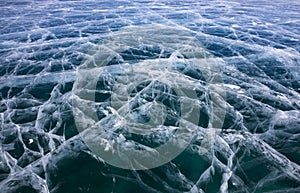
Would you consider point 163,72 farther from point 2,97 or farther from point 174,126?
point 2,97

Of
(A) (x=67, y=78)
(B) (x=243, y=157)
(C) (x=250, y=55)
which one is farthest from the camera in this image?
(C) (x=250, y=55)

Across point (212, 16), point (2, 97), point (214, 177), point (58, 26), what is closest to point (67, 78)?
point (2, 97)

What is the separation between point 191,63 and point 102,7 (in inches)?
302

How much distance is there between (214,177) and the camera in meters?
2.88

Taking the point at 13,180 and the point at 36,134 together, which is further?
the point at 36,134

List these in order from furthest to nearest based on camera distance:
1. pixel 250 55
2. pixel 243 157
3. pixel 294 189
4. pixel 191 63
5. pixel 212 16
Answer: pixel 212 16
pixel 250 55
pixel 191 63
pixel 243 157
pixel 294 189

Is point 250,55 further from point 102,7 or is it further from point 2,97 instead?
point 102,7

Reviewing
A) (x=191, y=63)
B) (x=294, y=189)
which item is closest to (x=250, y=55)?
(x=191, y=63)

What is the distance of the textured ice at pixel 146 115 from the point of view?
111 inches

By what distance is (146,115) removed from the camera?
3760 mm

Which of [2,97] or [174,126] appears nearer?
[174,126]

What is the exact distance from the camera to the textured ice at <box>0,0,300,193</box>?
9.26 ft

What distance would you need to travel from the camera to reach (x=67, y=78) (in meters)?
4.90

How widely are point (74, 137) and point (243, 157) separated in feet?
7.77
